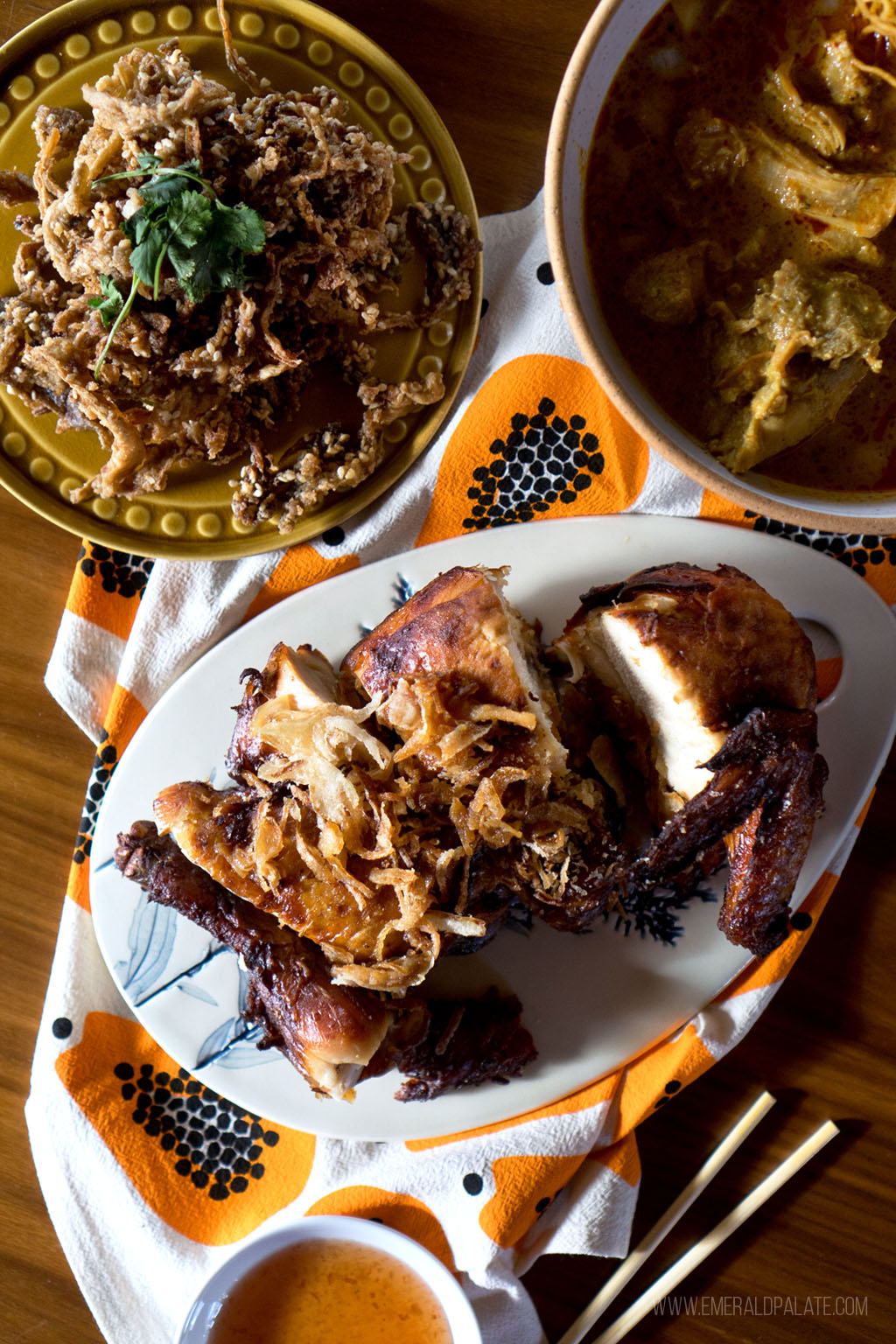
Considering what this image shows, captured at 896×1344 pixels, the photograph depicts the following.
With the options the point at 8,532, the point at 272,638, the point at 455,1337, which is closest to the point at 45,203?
the point at 8,532

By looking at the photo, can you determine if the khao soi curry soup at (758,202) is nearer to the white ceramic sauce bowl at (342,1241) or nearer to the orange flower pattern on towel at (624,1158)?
the orange flower pattern on towel at (624,1158)

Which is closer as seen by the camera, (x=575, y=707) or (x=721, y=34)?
(x=721, y=34)

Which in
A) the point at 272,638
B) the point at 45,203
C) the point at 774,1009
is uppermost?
the point at 45,203

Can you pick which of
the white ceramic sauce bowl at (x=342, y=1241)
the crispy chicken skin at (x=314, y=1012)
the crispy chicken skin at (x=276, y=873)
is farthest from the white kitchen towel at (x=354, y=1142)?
the crispy chicken skin at (x=276, y=873)

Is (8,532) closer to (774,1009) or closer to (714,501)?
(714,501)

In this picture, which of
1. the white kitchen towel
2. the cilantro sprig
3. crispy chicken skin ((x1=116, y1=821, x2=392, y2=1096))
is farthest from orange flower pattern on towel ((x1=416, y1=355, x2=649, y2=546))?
crispy chicken skin ((x1=116, y1=821, x2=392, y2=1096))

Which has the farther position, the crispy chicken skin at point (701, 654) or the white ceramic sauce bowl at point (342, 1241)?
the white ceramic sauce bowl at point (342, 1241)
